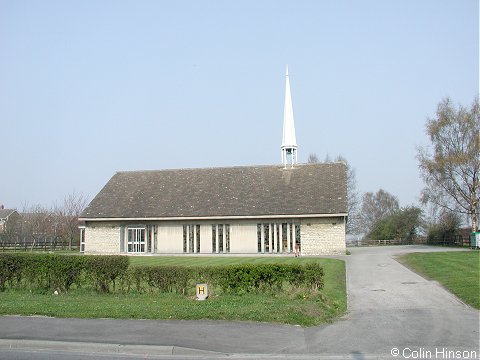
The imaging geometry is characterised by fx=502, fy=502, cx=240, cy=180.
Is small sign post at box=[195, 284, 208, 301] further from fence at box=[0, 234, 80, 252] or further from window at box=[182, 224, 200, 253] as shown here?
fence at box=[0, 234, 80, 252]

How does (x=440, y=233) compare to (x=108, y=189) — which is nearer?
(x=108, y=189)

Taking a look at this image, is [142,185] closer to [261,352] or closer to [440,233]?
[440,233]

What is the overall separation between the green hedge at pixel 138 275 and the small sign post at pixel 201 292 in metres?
0.90

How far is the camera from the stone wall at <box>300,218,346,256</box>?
36.9 m

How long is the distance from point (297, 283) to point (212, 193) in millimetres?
27893

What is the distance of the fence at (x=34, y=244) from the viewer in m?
51.1

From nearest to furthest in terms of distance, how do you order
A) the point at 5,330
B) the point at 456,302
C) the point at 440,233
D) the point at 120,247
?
the point at 5,330, the point at 456,302, the point at 120,247, the point at 440,233

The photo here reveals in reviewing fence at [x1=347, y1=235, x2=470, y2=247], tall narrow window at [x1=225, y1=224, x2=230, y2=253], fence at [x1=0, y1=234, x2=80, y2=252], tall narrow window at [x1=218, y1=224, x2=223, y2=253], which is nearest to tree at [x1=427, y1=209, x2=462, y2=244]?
fence at [x1=347, y1=235, x2=470, y2=247]

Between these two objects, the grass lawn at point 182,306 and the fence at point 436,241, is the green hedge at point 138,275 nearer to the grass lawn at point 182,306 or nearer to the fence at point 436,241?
the grass lawn at point 182,306

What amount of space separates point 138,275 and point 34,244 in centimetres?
4111

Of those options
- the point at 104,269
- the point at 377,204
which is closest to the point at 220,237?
the point at 104,269

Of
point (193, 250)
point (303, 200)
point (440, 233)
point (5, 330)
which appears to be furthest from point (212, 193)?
point (5, 330)

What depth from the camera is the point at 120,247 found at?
4119 centimetres

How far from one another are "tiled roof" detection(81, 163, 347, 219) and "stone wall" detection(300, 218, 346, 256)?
1092 millimetres
